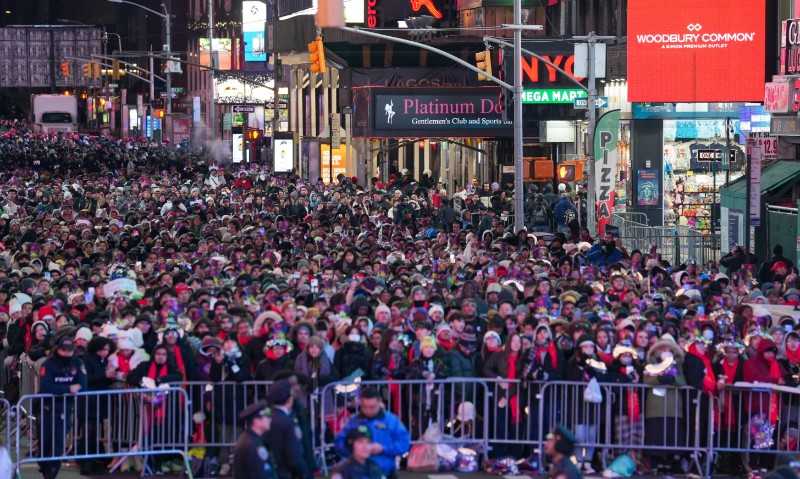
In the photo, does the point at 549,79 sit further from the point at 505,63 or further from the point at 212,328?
the point at 212,328

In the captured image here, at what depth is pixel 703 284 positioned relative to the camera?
2194cm

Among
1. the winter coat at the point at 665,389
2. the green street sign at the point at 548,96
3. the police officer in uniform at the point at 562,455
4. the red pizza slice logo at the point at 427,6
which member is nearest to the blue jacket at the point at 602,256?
the winter coat at the point at 665,389

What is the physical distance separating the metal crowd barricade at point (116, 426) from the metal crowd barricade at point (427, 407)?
1366mm

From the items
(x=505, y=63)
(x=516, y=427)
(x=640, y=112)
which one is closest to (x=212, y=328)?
(x=516, y=427)

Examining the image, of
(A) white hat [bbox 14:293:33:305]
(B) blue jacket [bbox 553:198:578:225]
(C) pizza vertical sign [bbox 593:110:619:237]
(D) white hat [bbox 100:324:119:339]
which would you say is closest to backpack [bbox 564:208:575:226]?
(B) blue jacket [bbox 553:198:578:225]

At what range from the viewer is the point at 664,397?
51.2ft

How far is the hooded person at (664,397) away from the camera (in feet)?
51.0

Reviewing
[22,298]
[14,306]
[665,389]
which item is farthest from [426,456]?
[22,298]

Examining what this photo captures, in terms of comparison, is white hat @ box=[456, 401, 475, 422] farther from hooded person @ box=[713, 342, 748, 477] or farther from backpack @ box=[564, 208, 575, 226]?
backpack @ box=[564, 208, 575, 226]

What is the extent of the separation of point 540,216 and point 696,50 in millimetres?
5258

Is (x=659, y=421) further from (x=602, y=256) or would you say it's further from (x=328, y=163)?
(x=328, y=163)

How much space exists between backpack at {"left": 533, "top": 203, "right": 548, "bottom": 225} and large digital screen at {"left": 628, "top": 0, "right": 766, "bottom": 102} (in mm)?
3359

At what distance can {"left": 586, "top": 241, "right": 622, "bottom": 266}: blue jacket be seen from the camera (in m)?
25.9

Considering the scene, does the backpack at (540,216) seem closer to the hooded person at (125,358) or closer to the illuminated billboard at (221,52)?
the hooded person at (125,358)
